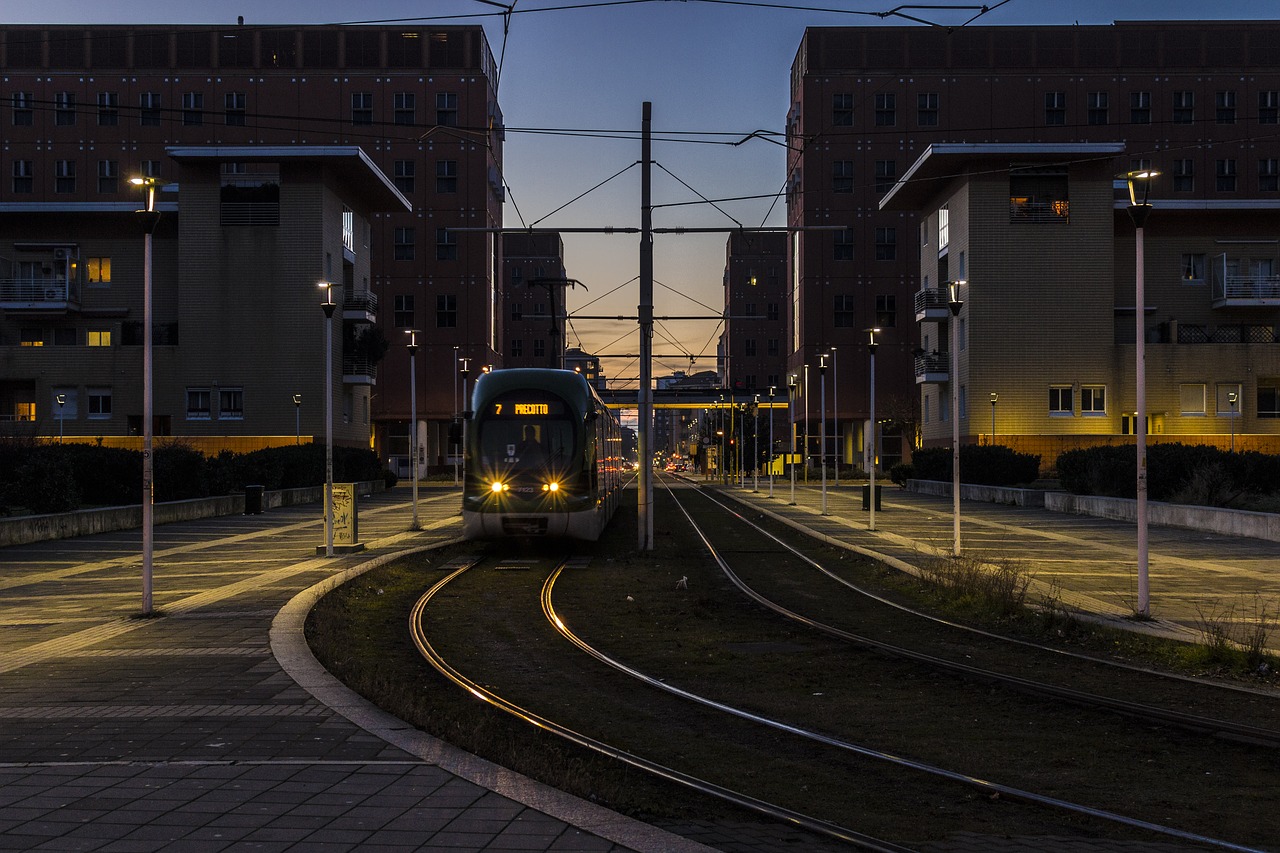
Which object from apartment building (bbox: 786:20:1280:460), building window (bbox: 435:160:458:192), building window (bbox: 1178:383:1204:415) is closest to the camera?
building window (bbox: 1178:383:1204:415)

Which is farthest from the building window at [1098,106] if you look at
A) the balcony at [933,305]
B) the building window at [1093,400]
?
the building window at [1093,400]

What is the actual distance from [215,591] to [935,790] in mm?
11839

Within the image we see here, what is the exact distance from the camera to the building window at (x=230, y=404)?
59.2 m

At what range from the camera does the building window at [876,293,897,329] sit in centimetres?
8569

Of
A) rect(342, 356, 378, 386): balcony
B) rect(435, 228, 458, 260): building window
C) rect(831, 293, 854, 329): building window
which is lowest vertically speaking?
rect(342, 356, 378, 386): balcony

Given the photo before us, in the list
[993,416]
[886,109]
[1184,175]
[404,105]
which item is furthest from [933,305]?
[404,105]

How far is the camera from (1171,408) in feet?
194

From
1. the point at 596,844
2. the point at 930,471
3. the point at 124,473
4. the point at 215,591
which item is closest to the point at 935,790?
the point at 596,844

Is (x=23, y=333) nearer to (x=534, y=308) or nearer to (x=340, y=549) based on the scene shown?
(x=340, y=549)

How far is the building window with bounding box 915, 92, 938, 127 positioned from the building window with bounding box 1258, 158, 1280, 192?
68.6 feet

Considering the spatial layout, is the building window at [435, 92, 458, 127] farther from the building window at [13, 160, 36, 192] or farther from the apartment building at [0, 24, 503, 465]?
the building window at [13, 160, 36, 192]

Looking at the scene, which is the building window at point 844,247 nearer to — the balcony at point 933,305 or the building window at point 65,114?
the balcony at point 933,305

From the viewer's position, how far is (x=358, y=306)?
6366 centimetres

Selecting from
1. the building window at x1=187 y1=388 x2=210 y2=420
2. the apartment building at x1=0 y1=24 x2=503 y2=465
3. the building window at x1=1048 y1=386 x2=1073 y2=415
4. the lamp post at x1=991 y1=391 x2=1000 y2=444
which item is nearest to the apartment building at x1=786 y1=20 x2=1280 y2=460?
the lamp post at x1=991 y1=391 x2=1000 y2=444
